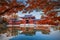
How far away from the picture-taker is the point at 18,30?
203cm

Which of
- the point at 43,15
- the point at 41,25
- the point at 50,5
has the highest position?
the point at 50,5

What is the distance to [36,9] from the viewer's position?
2.03 metres

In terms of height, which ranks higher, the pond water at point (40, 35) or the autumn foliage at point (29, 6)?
the autumn foliage at point (29, 6)

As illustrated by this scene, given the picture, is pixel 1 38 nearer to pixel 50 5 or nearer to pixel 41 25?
pixel 41 25

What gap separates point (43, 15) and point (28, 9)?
0.22 meters

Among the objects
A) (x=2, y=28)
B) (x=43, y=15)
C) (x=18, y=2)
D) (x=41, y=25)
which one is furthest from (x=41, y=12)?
(x=2, y=28)

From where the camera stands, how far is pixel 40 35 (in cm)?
200

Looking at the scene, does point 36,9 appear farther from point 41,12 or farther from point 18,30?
point 18,30

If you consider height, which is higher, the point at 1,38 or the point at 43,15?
the point at 43,15

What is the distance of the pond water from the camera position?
78.4 inches

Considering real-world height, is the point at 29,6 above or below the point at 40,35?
above

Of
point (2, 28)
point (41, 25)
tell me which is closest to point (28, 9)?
point (41, 25)

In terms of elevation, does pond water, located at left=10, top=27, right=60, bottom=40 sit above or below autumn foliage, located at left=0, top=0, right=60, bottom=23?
below

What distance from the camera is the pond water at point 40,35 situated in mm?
1990
